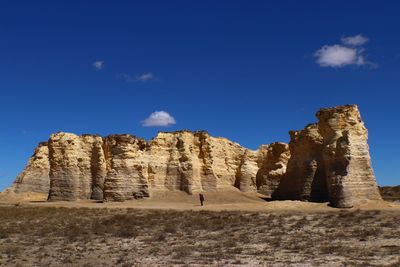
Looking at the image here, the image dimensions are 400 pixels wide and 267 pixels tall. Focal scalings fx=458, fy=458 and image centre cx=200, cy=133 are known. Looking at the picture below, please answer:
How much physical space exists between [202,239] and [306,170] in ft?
72.1

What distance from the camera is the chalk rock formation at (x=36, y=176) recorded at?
197ft

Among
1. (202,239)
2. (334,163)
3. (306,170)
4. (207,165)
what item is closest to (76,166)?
(207,165)

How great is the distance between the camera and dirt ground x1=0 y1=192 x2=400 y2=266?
1437cm

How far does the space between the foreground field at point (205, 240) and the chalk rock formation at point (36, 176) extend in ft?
107

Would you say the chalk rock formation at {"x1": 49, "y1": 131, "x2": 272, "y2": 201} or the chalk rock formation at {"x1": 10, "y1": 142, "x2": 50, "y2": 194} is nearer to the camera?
the chalk rock formation at {"x1": 49, "y1": 131, "x2": 272, "y2": 201}

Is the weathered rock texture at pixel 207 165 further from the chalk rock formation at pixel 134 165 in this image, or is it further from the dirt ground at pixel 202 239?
the dirt ground at pixel 202 239

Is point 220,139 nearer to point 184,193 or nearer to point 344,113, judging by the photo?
point 184,193

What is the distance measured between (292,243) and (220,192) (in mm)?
32557

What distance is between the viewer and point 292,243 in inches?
671

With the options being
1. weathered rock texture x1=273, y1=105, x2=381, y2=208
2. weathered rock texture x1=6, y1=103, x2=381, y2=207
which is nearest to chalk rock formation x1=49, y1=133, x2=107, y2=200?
weathered rock texture x1=6, y1=103, x2=381, y2=207

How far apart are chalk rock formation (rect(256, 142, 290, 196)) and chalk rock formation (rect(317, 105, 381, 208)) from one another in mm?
17950

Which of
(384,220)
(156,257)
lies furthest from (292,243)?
(384,220)

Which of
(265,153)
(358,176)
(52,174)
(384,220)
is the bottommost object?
(384,220)

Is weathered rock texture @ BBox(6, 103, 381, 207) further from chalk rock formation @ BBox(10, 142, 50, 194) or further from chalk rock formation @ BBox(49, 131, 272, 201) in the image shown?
chalk rock formation @ BBox(10, 142, 50, 194)
